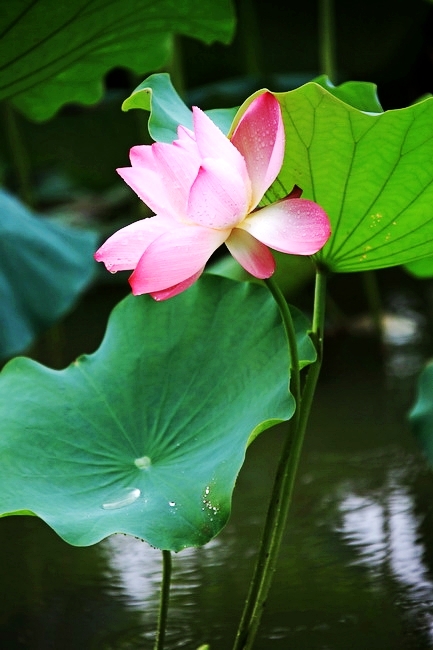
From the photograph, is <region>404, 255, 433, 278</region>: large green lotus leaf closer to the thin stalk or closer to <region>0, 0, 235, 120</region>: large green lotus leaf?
<region>0, 0, 235, 120</region>: large green lotus leaf

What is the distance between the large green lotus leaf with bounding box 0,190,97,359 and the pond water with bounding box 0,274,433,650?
1.48ft

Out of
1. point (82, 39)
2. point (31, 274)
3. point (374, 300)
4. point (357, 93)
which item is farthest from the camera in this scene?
point (374, 300)

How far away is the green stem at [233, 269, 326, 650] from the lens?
0.77 m

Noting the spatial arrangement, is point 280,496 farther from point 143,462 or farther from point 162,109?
point 162,109

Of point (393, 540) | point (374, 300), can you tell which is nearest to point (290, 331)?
point (393, 540)

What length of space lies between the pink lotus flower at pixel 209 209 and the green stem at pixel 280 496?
0.12m

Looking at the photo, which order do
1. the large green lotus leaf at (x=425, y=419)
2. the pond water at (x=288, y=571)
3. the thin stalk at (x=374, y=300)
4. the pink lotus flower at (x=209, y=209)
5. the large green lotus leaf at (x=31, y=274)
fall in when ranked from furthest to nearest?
the thin stalk at (x=374, y=300) → the large green lotus leaf at (x=31, y=274) → the large green lotus leaf at (x=425, y=419) → the pond water at (x=288, y=571) → the pink lotus flower at (x=209, y=209)

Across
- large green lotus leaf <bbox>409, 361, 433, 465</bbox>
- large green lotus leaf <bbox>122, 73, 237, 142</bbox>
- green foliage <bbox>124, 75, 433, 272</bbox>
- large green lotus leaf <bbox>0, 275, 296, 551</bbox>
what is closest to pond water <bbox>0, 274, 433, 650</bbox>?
large green lotus leaf <bbox>409, 361, 433, 465</bbox>

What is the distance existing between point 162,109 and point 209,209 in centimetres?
18

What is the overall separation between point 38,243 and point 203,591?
937 mm

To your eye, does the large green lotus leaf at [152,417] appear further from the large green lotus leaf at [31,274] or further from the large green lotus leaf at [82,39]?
the large green lotus leaf at [31,274]

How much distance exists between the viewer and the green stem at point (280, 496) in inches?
30.4

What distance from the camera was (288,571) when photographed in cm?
110

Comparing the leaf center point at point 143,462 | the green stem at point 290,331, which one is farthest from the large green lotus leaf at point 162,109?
the leaf center point at point 143,462
